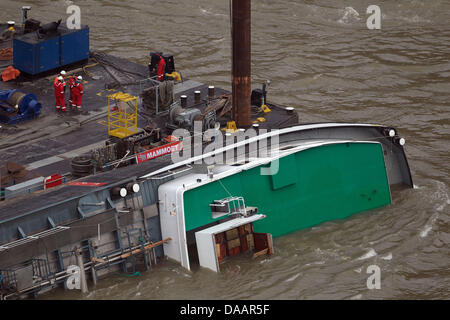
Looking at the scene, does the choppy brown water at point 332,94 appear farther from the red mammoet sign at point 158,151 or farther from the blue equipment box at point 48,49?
the blue equipment box at point 48,49

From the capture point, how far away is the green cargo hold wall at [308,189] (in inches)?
1156

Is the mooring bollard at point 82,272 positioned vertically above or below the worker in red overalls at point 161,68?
below

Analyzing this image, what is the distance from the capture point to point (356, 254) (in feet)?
102

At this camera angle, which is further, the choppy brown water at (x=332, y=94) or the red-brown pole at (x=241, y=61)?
the red-brown pole at (x=241, y=61)

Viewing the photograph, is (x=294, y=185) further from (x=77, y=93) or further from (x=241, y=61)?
(x=77, y=93)

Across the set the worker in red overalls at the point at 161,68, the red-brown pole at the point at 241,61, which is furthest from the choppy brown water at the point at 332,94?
the worker in red overalls at the point at 161,68

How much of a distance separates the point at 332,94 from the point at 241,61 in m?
13.8

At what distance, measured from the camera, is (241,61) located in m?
32.8

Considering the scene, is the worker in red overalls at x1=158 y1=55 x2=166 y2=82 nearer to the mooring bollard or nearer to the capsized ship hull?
the capsized ship hull

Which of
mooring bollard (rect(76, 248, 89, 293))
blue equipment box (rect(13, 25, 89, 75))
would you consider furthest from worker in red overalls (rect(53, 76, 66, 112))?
mooring bollard (rect(76, 248, 89, 293))

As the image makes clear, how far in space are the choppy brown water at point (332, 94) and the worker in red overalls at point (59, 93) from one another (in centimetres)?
927

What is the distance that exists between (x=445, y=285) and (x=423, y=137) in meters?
12.8

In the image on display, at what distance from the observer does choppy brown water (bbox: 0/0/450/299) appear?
29.0 metres

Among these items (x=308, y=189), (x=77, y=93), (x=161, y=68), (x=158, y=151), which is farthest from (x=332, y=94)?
(x=158, y=151)
